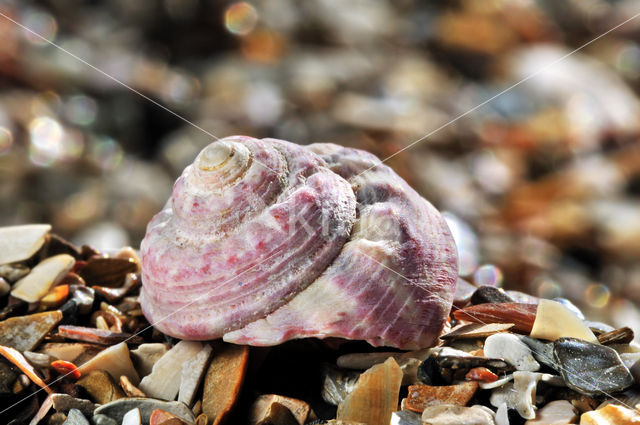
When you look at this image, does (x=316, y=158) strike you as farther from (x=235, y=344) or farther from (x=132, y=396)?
(x=132, y=396)

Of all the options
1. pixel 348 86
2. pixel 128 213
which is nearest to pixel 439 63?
pixel 348 86

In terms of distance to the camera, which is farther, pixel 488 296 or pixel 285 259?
pixel 488 296

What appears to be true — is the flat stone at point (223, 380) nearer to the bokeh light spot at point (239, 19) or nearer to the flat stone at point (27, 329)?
the flat stone at point (27, 329)

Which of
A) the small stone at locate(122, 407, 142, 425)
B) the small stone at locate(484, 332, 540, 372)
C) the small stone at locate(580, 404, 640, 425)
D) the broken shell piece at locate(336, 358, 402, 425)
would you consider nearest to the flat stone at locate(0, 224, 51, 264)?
the small stone at locate(122, 407, 142, 425)

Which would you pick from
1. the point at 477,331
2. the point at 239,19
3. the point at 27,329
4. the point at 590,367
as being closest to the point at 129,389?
the point at 27,329

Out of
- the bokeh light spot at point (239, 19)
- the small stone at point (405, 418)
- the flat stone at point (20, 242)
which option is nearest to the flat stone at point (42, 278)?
the flat stone at point (20, 242)

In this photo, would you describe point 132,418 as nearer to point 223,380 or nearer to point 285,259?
point 223,380
